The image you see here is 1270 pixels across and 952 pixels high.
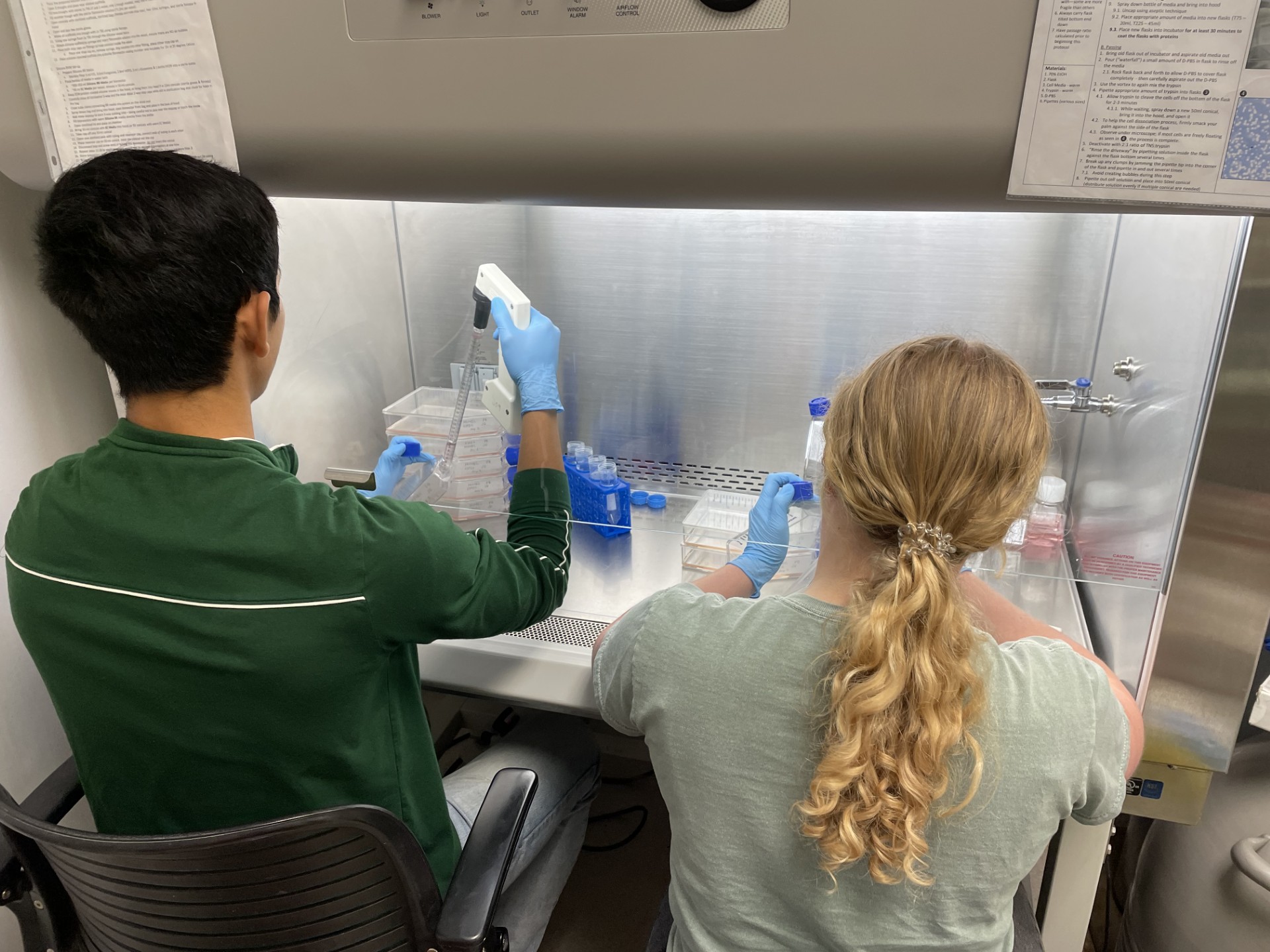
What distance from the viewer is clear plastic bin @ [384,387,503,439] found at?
130cm

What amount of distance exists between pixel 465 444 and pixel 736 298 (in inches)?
19.0

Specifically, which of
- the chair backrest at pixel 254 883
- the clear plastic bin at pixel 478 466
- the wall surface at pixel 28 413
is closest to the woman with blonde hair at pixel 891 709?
the chair backrest at pixel 254 883

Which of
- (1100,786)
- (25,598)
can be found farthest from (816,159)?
(25,598)

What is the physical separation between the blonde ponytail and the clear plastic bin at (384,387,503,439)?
737 millimetres

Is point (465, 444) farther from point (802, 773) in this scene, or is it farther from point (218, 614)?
point (802, 773)

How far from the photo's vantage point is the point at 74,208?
2.59 feet

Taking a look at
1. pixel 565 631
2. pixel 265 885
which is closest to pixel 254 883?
Answer: pixel 265 885

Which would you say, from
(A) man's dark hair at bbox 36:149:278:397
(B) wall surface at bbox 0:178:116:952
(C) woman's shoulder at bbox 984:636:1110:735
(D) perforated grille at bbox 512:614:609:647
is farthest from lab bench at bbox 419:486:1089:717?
(B) wall surface at bbox 0:178:116:952

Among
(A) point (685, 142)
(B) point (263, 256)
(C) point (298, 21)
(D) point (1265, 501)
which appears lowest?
(D) point (1265, 501)

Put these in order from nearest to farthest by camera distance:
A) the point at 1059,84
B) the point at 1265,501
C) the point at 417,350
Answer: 1. the point at 1059,84
2. the point at 1265,501
3. the point at 417,350

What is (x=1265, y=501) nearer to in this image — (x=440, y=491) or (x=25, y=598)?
(x=440, y=491)

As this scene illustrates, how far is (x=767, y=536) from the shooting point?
1.13 metres

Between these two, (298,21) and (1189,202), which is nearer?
(1189,202)

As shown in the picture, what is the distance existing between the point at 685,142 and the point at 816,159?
0.41 ft
